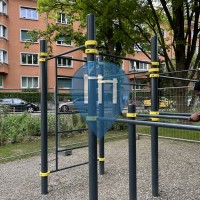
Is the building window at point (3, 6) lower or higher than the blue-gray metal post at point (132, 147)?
higher

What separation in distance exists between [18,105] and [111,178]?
176 inches

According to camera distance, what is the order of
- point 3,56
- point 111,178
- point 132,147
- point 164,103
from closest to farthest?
1. point 132,147
2. point 111,178
3. point 164,103
4. point 3,56

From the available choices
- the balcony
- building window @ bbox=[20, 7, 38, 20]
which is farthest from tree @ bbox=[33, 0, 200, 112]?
building window @ bbox=[20, 7, 38, 20]

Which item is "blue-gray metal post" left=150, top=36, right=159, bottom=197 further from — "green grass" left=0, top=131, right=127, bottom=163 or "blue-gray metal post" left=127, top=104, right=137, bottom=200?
"green grass" left=0, top=131, right=127, bottom=163

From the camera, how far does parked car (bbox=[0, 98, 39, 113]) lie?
292 inches

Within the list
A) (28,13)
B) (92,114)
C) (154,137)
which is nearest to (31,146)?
(154,137)

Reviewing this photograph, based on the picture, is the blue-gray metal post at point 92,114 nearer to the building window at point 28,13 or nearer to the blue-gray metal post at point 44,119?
the blue-gray metal post at point 44,119

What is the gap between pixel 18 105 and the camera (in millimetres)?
7781

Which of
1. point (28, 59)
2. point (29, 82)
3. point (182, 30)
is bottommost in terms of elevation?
point (29, 82)

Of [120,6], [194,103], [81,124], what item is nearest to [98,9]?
[120,6]

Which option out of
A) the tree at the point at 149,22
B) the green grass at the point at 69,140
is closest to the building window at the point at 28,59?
the tree at the point at 149,22

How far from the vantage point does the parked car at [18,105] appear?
741cm

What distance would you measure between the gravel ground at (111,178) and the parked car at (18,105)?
7.37 feet

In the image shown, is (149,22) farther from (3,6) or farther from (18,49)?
(3,6)
